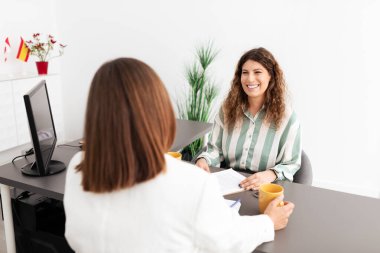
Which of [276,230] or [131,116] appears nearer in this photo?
[131,116]

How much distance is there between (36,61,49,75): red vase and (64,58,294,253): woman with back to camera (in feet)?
11.3

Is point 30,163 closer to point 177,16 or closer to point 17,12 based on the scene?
point 177,16

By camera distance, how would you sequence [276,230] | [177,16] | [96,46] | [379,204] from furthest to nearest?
[96,46], [177,16], [379,204], [276,230]

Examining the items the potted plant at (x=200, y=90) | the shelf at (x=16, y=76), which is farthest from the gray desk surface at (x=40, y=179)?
the shelf at (x=16, y=76)

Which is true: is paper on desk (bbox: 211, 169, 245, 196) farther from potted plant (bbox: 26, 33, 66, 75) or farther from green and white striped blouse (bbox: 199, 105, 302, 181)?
potted plant (bbox: 26, 33, 66, 75)

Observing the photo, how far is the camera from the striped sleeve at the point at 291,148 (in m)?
1.86

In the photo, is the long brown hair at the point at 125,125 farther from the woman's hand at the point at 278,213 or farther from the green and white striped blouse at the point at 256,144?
the green and white striped blouse at the point at 256,144

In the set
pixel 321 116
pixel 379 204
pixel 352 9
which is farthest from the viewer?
pixel 321 116

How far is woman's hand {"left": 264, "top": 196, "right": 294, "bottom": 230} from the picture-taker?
4.03 ft

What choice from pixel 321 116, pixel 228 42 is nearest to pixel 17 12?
pixel 228 42

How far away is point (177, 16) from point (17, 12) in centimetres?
174

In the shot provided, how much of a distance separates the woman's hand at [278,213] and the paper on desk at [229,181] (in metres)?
0.28

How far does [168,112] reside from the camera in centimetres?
89

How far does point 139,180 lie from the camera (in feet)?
2.88
